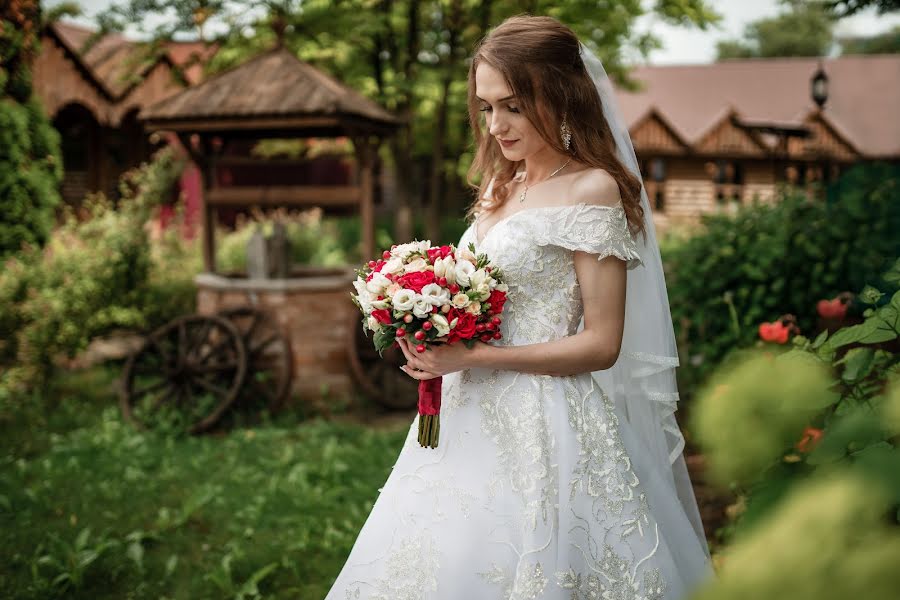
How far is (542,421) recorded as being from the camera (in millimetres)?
2178

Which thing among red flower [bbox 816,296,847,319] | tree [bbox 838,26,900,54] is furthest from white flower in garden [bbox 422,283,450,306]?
tree [bbox 838,26,900,54]

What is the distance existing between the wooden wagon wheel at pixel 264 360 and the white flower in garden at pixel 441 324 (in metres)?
4.87

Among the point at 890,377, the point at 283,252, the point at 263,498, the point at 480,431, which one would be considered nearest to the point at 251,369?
the point at 283,252

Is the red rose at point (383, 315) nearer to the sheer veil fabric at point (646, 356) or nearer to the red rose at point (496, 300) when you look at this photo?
the red rose at point (496, 300)

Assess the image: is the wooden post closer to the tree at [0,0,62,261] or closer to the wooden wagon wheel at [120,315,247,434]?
the wooden wagon wheel at [120,315,247,434]

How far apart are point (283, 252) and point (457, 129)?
17.3ft

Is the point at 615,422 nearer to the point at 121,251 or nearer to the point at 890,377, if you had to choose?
the point at 890,377

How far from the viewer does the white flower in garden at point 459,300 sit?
80.2 inches

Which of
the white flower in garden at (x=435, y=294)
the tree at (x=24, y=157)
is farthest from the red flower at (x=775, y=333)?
the tree at (x=24, y=157)

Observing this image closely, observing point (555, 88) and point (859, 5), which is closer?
point (555, 88)

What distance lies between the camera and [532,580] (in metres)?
1.98

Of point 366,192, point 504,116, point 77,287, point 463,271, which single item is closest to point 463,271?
point 463,271

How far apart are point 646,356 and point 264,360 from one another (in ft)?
16.1

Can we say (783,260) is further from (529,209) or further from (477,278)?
(477,278)
